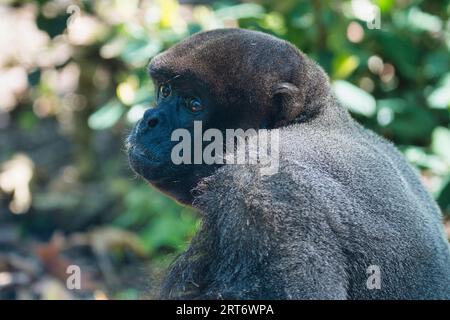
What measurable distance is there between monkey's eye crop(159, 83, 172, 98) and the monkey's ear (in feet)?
2.30

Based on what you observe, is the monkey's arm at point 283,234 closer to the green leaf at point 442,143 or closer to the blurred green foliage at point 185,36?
the blurred green foliage at point 185,36

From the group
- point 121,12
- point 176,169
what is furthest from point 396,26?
point 176,169

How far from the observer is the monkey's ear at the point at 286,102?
437 centimetres

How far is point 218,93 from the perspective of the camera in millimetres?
4504

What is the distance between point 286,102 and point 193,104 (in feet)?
1.85

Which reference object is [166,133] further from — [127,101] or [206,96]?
[127,101]

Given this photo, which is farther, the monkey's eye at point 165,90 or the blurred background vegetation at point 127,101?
the blurred background vegetation at point 127,101

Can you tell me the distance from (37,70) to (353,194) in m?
5.11

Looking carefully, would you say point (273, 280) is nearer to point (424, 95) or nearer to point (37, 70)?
point (424, 95)
